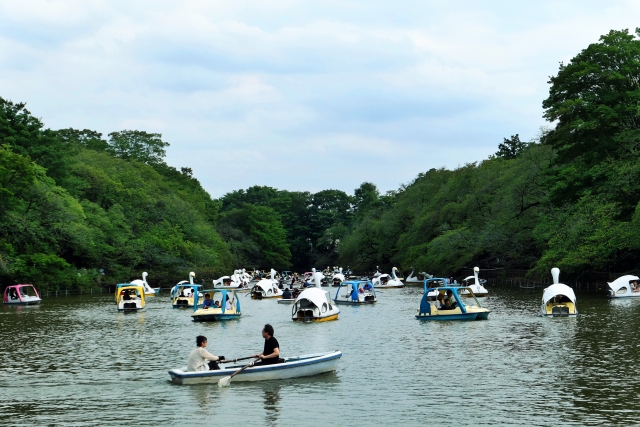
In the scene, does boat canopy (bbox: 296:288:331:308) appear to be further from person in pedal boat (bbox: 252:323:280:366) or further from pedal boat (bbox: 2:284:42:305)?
pedal boat (bbox: 2:284:42:305)

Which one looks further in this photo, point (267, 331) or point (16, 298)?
point (16, 298)

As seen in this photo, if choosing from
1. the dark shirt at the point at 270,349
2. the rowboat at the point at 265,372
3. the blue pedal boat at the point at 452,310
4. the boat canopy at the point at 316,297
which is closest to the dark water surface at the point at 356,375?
the rowboat at the point at 265,372

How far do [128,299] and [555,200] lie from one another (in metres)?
38.5

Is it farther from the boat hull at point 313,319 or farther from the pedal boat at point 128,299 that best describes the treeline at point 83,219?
the boat hull at point 313,319

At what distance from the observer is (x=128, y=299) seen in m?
55.4

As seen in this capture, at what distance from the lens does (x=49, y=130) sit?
82.1 metres

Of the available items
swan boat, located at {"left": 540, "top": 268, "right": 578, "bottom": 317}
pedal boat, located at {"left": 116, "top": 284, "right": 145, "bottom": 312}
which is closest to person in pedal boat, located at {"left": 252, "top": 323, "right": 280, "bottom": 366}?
swan boat, located at {"left": 540, "top": 268, "right": 578, "bottom": 317}

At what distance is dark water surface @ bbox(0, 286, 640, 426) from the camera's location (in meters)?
18.7

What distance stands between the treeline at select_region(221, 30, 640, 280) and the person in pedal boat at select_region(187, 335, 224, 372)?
39882 millimetres

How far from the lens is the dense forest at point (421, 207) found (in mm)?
62344

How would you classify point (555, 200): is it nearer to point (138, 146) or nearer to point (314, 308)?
point (314, 308)

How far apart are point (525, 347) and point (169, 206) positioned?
78.6 m

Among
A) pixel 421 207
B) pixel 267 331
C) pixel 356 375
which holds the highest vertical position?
pixel 421 207

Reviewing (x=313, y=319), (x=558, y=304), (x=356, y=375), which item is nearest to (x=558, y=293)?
Result: (x=558, y=304)
